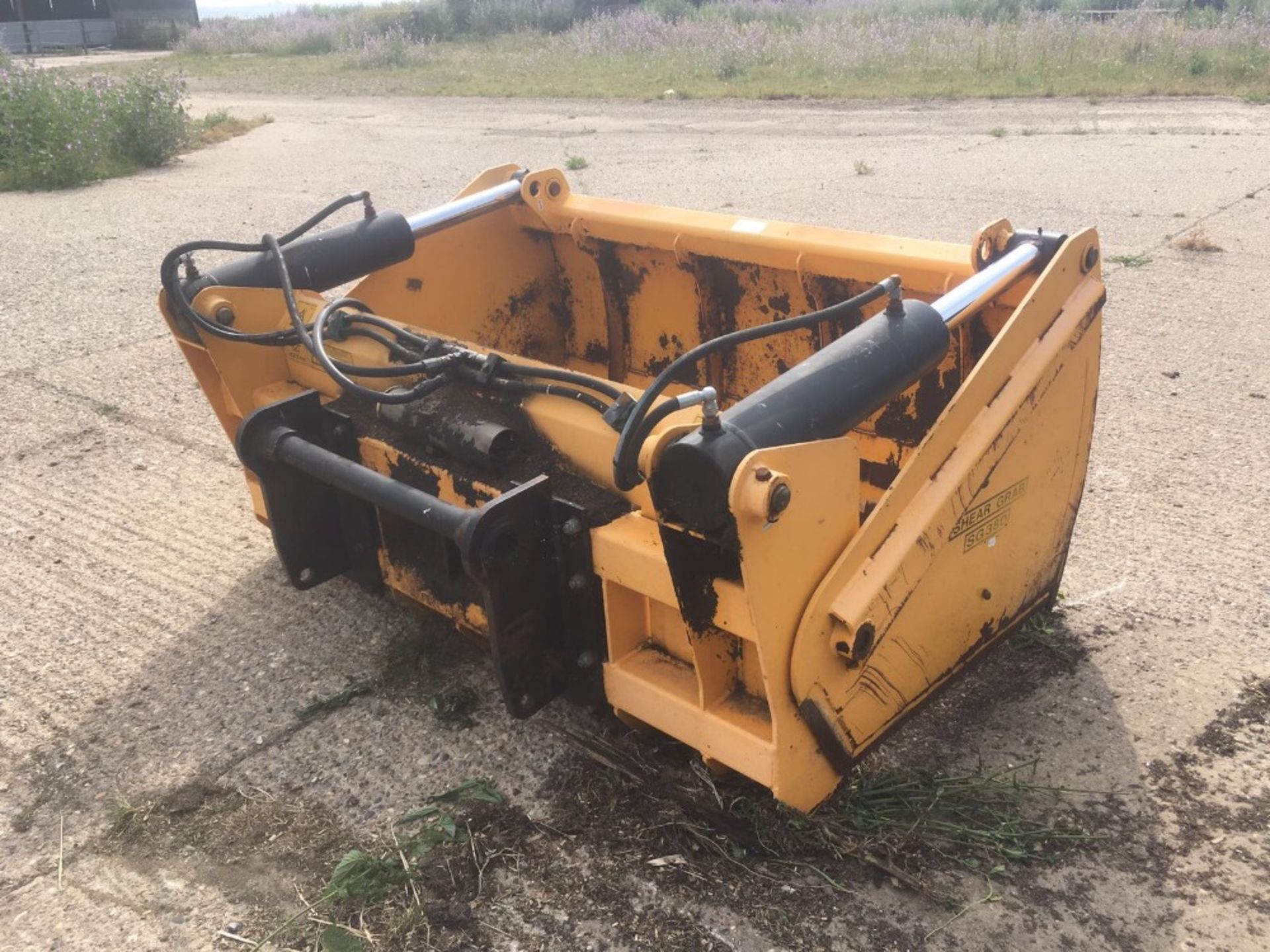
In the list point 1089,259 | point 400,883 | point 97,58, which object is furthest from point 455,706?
point 97,58

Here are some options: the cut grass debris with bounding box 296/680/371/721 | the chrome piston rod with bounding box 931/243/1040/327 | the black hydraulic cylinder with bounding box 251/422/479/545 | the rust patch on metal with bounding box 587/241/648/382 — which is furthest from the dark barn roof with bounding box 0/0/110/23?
the chrome piston rod with bounding box 931/243/1040/327

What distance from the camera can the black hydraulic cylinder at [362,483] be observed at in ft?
7.11

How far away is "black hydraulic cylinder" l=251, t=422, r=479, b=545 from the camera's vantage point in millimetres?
2166

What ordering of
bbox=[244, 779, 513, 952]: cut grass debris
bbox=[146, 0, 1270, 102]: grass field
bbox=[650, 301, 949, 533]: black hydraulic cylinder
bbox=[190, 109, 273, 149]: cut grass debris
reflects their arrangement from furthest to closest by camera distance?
1. bbox=[146, 0, 1270, 102]: grass field
2. bbox=[190, 109, 273, 149]: cut grass debris
3. bbox=[244, 779, 513, 952]: cut grass debris
4. bbox=[650, 301, 949, 533]: black hydraulic cylinder

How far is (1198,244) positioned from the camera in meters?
6.13

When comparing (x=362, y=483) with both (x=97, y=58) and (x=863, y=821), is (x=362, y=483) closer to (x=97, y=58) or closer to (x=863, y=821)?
(x=863, y=821)

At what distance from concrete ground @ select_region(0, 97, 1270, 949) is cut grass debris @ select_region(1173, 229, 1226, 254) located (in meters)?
0.14

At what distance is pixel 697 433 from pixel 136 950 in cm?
144

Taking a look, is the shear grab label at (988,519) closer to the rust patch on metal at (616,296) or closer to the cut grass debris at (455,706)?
the cut grass debris at (455,706)

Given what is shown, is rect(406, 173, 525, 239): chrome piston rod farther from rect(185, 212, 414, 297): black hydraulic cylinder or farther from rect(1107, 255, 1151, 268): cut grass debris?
rect(1107, 255, 1151, 268): cut grass debris

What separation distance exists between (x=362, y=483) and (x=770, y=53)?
1576 centimetres

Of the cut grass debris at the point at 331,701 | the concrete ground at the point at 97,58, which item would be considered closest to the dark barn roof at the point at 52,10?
the concrete ground at the point at 97,58

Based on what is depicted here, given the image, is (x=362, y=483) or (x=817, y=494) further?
(x=362, y=483)

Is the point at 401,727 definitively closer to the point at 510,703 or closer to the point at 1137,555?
the point at 510,703
